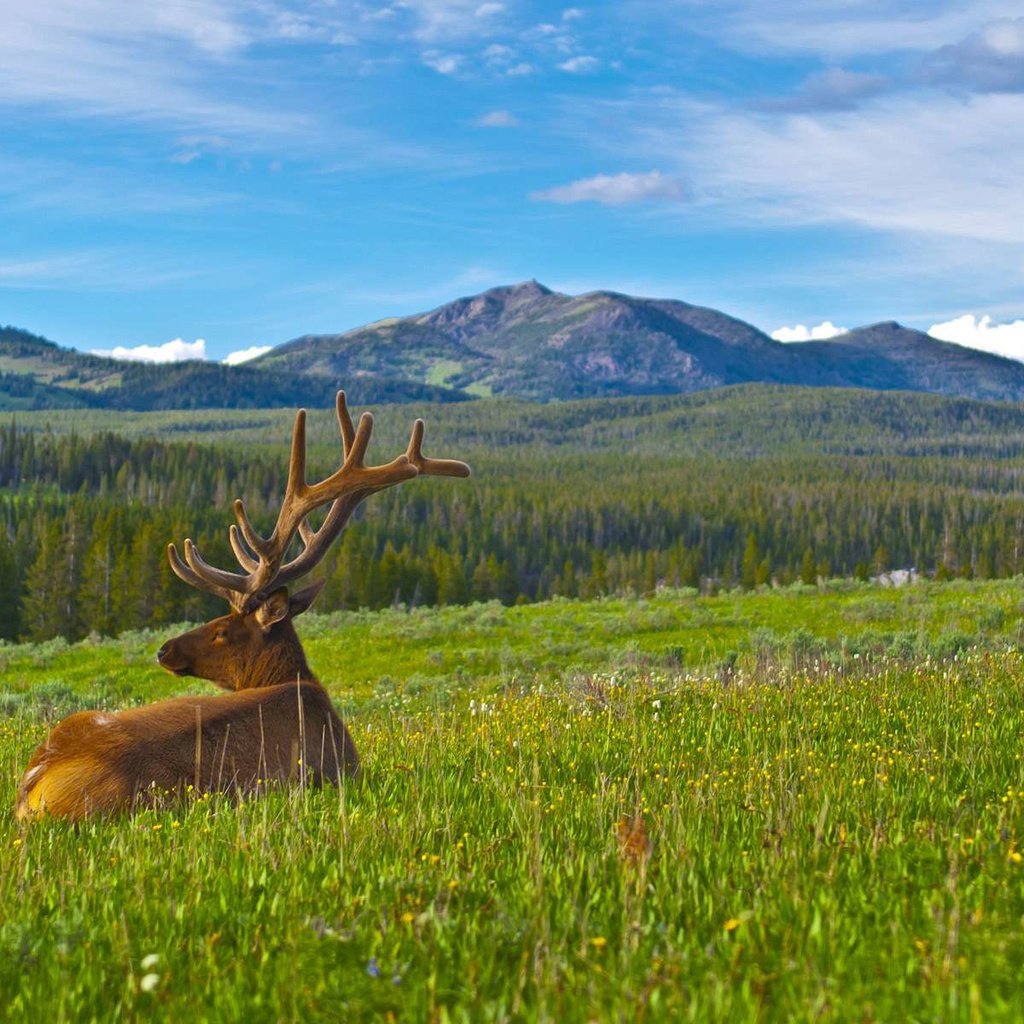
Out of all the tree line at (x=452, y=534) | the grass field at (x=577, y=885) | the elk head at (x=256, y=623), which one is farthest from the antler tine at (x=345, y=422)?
the tree line at (x=452, y=534)

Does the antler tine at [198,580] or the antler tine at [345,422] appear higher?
the antler tine at [345,422]

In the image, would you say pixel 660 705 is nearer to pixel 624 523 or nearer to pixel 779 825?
pixel 779 825

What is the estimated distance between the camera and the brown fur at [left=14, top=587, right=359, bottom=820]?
6.45m

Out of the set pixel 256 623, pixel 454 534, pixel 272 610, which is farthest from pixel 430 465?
pixel 454 534

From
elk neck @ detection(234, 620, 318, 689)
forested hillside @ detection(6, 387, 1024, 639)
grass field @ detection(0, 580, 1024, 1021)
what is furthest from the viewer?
forested hillside @ detection(6, 387, 1024, 639)

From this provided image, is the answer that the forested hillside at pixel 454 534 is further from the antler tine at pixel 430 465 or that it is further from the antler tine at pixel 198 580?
the antler tine at pixel 430 465

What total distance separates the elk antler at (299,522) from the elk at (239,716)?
0.01 meters

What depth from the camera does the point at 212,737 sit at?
7.06 meters

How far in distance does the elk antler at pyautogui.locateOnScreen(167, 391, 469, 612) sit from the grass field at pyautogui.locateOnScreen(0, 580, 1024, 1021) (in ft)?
5.49

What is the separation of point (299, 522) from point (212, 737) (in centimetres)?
249

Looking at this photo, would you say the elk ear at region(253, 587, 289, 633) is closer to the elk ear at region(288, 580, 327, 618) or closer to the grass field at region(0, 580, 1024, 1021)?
the elk ear at region(288, 580, 327, 618)

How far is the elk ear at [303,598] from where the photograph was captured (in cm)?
872

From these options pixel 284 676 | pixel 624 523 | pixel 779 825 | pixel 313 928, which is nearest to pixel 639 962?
pixel 313 928

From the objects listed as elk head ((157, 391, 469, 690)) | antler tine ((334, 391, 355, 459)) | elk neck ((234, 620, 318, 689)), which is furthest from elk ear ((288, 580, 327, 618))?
antler tine ((334, 391, 355, 459))
